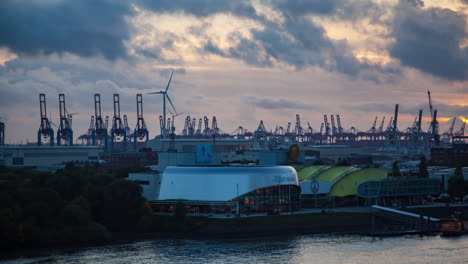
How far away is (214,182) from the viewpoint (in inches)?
3162

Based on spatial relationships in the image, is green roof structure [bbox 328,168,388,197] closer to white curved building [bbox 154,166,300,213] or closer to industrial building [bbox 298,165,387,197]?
industrial building [bbox 298,165,387,197]

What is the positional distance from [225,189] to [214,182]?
145 centimetres

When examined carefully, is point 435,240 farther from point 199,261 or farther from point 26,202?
point 26,202

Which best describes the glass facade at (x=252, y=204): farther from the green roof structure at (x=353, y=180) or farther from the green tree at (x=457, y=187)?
the green tree at (x=457, y=187)

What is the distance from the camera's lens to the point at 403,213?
7944 cm

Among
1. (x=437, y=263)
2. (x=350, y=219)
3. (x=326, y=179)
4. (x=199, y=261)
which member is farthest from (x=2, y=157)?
(x=437, y=263)

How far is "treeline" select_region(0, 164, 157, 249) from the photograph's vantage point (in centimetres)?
6562

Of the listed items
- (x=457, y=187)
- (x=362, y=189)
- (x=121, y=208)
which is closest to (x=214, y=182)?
(x=121, y=208)

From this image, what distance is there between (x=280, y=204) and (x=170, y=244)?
19.3m

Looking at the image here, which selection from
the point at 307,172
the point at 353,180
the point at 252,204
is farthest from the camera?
the point at 307,172

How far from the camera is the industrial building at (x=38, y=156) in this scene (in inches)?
5659

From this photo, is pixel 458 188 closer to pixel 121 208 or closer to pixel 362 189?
pixel 362 189

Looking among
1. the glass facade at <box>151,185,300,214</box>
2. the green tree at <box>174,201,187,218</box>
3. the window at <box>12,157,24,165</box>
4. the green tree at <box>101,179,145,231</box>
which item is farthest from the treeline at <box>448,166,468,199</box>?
the window at <box>12,157,24,165</box>

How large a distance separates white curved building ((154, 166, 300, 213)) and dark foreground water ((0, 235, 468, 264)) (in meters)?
10.7
